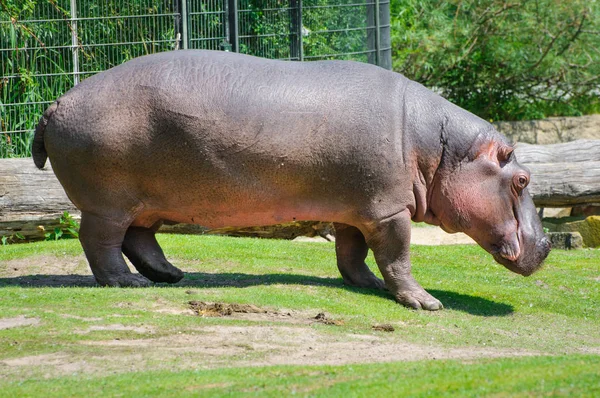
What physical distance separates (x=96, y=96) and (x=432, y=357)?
12.7ft

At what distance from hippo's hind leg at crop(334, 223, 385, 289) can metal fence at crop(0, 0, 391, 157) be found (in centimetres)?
621

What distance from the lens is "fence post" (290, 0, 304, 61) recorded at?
16.2m

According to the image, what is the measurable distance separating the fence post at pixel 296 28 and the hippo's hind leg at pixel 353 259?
6653 millimetres

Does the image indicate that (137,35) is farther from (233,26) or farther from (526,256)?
(526,256)

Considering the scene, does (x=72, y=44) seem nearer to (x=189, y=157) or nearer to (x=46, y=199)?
(x=46, y=199)

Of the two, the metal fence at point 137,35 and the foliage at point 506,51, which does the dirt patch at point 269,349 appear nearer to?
the metal fence at point 137,35

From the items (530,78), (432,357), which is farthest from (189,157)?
(530,78)

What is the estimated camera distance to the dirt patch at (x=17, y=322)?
25.0 ft

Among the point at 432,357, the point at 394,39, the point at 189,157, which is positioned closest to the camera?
the point at 432,357

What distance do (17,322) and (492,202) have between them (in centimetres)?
438

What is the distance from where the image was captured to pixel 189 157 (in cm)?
881

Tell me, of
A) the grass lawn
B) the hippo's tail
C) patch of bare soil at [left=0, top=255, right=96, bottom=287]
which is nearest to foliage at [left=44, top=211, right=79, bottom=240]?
the grass lawn

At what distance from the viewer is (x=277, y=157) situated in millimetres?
8867

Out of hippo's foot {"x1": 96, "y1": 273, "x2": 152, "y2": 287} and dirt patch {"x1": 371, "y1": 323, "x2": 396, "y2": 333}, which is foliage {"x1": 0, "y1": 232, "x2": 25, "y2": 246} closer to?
hippo's foot {"x1": 96, "y1": 273, "x2": 152, "y2": 287}
